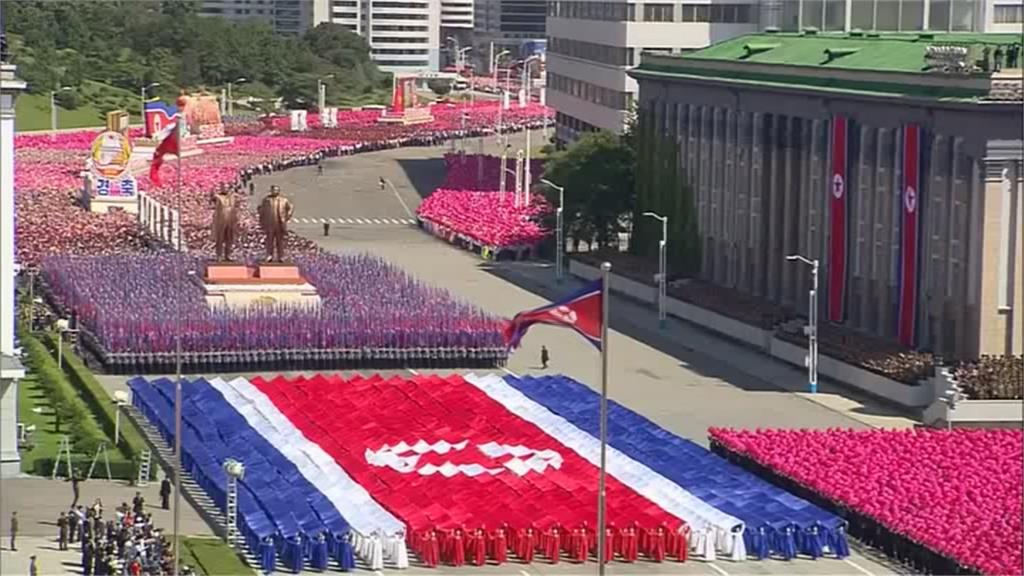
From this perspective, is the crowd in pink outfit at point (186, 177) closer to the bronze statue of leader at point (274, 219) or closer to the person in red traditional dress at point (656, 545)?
the bronze statue of leader at point (274, 219)

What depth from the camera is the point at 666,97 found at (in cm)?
10169

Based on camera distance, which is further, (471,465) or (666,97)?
(666,97)

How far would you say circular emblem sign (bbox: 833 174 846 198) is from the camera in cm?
8225

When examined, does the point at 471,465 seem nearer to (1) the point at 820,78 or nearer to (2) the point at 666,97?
(1) the point at 820,78

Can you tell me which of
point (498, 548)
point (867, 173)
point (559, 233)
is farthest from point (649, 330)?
point (498, 548)

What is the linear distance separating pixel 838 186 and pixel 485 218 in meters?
39.9

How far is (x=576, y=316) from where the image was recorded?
44281 millimetres

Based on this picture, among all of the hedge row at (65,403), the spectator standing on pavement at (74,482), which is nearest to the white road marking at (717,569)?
the spectator standing on pavement at (74,482)

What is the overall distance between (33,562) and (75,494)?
754cm

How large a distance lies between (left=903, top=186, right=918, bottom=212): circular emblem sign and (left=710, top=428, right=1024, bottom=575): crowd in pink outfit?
1328cm

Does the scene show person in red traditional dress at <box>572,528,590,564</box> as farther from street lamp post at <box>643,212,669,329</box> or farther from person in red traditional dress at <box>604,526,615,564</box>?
street lamp post at <box>643,212,669,329</box>

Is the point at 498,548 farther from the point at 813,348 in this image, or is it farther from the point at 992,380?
the point at 813,348

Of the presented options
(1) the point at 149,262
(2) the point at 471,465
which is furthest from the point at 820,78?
(2) the point at 471,465

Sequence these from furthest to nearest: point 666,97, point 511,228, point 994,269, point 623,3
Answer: point 623,3, point 511,228, point 666,97, point 994,269
